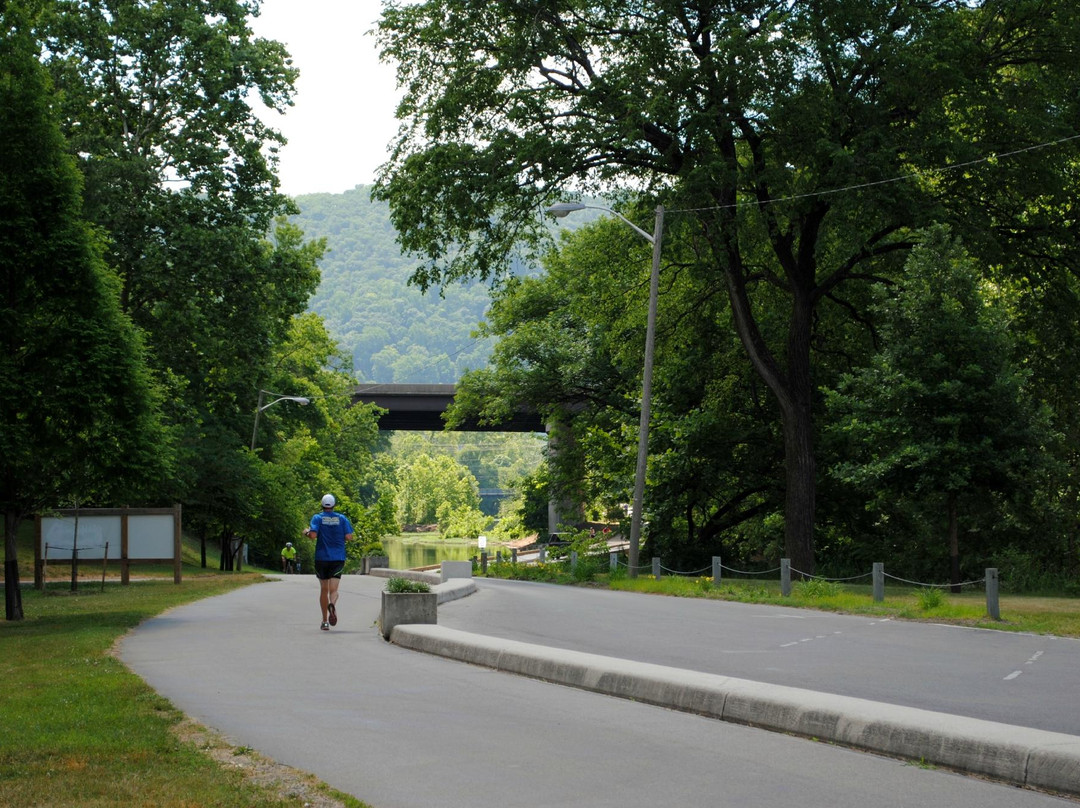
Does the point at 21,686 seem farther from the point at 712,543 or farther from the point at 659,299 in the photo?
the point at 712,543

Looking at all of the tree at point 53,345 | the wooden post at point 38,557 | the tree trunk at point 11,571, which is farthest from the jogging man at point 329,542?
the wooden post at point 38,557

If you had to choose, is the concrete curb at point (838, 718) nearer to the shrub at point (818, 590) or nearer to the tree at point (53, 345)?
the tree at point (53, 345)

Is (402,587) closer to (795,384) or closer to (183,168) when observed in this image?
(795,384)

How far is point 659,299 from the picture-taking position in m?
35.9

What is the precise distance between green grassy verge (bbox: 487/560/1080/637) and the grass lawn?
39.8 ft

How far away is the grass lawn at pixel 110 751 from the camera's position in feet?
22.2

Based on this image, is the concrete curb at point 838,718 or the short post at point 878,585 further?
the short post at point 878,585

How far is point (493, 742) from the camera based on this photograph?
28.3ft

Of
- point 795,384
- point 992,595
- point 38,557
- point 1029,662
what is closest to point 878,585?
point 992,595

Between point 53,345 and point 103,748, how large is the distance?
12950mm

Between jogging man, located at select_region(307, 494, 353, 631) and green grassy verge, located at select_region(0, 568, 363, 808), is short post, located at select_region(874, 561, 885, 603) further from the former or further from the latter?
green grassy verge, located at select_region(0, 568, 363, 808)

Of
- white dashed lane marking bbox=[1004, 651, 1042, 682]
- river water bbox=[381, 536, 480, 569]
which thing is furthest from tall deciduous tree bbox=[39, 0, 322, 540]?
river water bbox=[381, 536, 480, 569]

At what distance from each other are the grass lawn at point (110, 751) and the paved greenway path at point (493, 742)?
1.03 ft

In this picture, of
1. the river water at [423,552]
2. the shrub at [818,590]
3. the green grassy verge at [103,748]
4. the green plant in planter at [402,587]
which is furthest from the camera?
the river water at [423,552]
